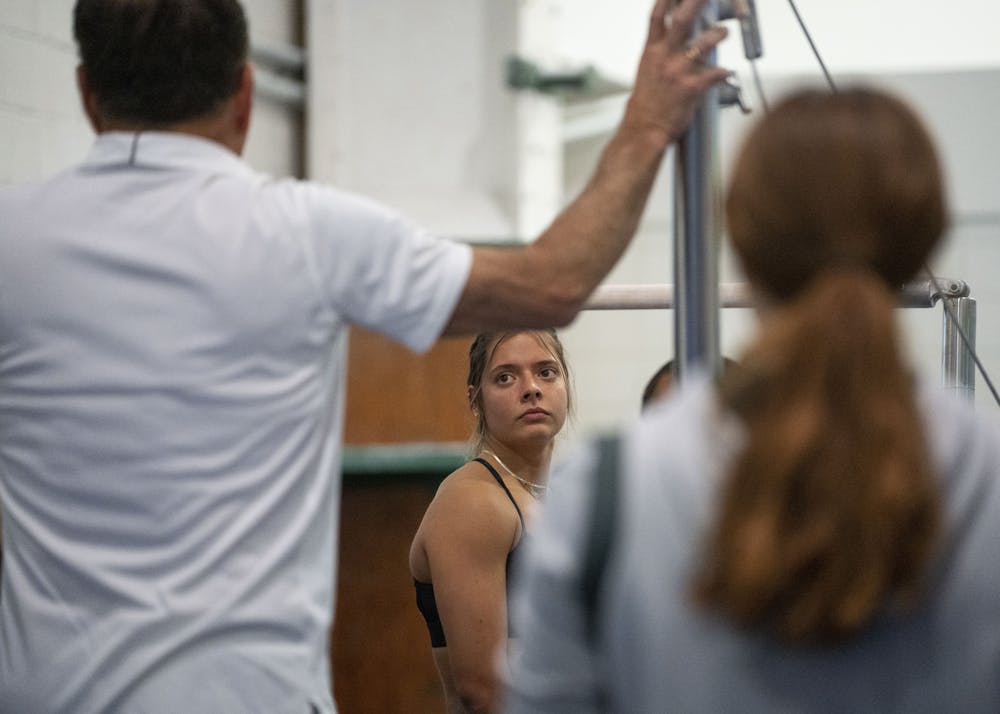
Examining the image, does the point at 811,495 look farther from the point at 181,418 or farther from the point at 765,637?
the point at 181,418

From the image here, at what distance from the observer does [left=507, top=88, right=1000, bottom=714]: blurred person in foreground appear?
0.71 m

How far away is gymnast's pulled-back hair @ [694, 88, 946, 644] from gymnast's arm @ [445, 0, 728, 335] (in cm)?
31

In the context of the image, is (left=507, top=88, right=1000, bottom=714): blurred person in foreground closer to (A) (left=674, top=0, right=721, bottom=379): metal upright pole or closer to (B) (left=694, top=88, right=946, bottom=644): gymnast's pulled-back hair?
(B) (left=694, top=88, right=946, bottom=644): gymnast's pulled-back hair

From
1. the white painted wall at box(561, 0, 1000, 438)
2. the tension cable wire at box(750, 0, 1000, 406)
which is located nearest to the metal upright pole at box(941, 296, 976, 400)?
the tension cable wire at box(750, 0, 1000, 406)

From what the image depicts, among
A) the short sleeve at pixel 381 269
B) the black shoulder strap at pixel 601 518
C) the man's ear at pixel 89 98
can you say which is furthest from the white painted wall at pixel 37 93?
the black shoulder strap at pixel 601 518

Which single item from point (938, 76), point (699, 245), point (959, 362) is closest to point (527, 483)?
point (959, 362)

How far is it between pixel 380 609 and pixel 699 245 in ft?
7.24

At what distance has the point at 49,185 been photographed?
1.07 meters

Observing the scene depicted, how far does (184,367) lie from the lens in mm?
1004

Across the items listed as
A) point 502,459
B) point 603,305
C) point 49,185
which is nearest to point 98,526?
point 49,185

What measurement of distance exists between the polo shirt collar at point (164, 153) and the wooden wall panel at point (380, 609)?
207 centimetres

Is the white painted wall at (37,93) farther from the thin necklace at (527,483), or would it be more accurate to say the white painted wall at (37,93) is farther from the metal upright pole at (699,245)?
the metal upright pole at (699,245)

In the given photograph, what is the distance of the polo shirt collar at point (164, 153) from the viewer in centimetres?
105

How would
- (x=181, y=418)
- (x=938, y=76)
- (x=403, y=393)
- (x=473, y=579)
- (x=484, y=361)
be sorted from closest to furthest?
(x=181, y=418), (x=473, y=579), (x=484, y=361), (x=403, y=393), (x=938, y=76)
